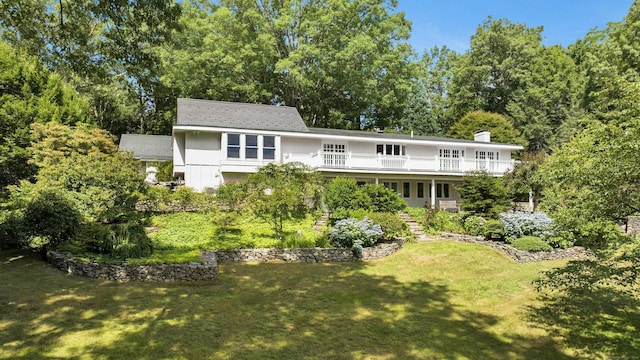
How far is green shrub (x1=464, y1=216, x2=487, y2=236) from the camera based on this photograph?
18.5 meters

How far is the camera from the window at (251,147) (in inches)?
911

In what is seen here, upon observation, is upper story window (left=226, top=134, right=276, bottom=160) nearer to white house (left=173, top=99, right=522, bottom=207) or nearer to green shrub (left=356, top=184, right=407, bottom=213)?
white house (left=173, top=99, right=522, bottom=207)

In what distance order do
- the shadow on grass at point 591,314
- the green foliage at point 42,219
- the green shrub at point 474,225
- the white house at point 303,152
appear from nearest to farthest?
the shadow on grass at point 591,314 → the green foliage at point 42,219 → the green shrub at point 474,225 → the white house at point 303,152

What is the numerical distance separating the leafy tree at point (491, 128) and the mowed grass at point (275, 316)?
27.6 m

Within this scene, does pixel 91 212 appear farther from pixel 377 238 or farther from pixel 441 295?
pixel 441 295

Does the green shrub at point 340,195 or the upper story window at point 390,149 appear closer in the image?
the green shrub at point 340,195

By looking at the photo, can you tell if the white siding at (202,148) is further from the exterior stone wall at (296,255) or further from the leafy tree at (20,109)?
the exterior stone wall at (296,255)

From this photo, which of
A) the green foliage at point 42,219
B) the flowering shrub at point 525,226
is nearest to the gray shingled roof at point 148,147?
the green foliage at point 42,219

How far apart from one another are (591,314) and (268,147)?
1838 centimetres

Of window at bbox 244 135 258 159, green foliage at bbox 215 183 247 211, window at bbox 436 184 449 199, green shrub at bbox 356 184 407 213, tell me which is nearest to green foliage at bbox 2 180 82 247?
green foliage at bbox 215 183 247 211

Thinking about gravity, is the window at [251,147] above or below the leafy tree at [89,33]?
below

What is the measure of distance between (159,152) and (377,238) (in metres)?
21.3

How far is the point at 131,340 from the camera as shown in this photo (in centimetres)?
682

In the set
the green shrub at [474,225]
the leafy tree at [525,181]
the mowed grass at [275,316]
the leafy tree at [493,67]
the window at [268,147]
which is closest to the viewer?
the mowed grass at [275,316]
